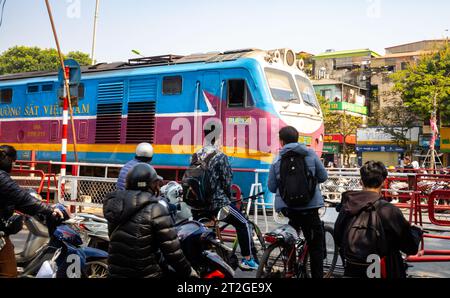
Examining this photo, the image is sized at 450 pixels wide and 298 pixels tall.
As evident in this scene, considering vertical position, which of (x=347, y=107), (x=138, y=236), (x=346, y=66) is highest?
(x=346, y=66)

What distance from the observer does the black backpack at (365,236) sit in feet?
11.7

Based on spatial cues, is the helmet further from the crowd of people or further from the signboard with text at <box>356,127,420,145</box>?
the signboard with text at <box>356,127,420,145</box>

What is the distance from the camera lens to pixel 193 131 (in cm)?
1152

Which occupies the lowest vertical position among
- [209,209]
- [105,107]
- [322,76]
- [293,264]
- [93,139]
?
[293,264]

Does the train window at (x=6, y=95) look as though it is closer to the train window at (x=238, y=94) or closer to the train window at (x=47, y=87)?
the train window at (x=47, y=87)

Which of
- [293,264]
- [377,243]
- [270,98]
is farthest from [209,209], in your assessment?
[270,98]

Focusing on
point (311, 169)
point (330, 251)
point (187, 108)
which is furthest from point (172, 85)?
point (311, 169)

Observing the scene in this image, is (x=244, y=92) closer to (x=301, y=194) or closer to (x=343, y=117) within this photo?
(x=301, y=194)

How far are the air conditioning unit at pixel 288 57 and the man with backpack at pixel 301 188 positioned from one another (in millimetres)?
7414

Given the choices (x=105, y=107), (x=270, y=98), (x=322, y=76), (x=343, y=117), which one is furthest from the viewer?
(x=322, y=76)

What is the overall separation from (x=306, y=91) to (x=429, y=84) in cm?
2276

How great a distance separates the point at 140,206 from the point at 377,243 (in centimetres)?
171

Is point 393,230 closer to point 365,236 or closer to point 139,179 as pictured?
point 365,236

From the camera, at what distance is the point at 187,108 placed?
11.6 m
